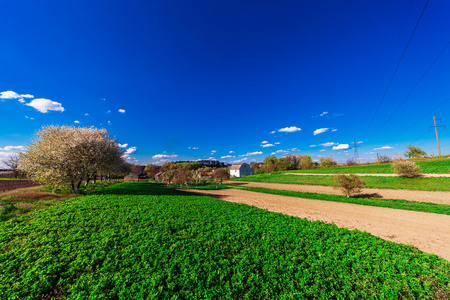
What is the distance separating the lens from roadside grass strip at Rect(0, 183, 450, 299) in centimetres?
438

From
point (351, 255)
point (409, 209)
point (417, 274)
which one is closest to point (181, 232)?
point (351, 255)

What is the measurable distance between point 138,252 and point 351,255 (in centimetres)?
898

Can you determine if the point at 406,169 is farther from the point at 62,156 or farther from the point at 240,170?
the point at 240,170

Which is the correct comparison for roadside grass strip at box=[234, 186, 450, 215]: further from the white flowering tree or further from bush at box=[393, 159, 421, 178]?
the white flowering tree

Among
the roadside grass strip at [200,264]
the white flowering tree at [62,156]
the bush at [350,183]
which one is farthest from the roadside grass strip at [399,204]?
the white flowering tree at [62,156]

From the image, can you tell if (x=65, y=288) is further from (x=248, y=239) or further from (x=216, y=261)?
(x=248, y=239)

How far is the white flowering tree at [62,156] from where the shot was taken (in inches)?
676

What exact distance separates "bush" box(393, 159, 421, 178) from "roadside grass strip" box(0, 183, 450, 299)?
108ft

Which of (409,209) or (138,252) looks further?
(409,209)

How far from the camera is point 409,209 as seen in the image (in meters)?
15.4

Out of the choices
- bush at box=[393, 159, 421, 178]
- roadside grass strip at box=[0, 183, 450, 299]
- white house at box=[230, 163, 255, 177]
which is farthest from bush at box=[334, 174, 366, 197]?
white house at box=[230, 163, 255, 177]

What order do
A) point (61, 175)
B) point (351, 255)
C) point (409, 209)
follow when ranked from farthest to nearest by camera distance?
point (61, 175), point (409, 209), point (351, 255)

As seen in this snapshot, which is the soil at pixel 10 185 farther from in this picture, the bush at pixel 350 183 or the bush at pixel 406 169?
the bush at pixel 406 169

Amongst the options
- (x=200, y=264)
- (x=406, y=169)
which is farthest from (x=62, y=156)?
(x=406, y=169)
